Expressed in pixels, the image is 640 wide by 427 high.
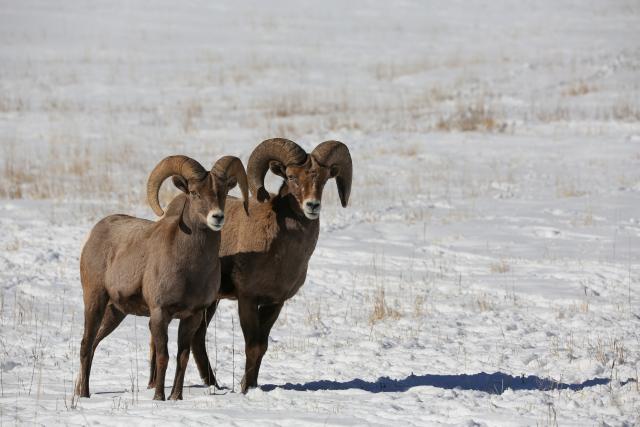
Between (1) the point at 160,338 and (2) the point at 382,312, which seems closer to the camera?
(1) the point at 160,338

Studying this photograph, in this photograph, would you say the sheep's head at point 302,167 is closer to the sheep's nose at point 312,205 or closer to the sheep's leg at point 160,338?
the sheep's nose at point 312,205

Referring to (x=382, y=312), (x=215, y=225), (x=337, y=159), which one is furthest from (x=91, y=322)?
(x=382, y=312)

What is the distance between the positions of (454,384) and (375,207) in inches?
361

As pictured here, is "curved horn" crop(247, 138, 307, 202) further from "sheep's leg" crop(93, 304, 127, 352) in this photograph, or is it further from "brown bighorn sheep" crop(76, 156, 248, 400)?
"sheep's leg" crop(93, 304, 127, 352)

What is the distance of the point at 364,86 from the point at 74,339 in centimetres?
2351

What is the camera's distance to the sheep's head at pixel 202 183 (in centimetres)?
785

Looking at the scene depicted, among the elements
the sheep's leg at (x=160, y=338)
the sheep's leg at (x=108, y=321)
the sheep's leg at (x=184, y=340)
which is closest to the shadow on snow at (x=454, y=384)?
the sheep's leg at (x=184, y=340)

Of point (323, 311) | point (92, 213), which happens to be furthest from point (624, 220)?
point (92, 213)

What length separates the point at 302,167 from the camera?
8.69 m

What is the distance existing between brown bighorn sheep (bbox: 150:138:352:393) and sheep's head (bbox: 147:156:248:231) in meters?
0.67

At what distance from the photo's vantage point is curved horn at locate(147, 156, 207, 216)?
26.1ft

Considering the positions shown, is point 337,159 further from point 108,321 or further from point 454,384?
point 108,321

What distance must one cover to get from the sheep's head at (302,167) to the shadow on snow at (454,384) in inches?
60.3

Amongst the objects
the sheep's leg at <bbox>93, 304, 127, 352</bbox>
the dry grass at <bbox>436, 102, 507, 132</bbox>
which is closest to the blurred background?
the dry grass at <bbox>436, 102, 507, 132</bbox>
